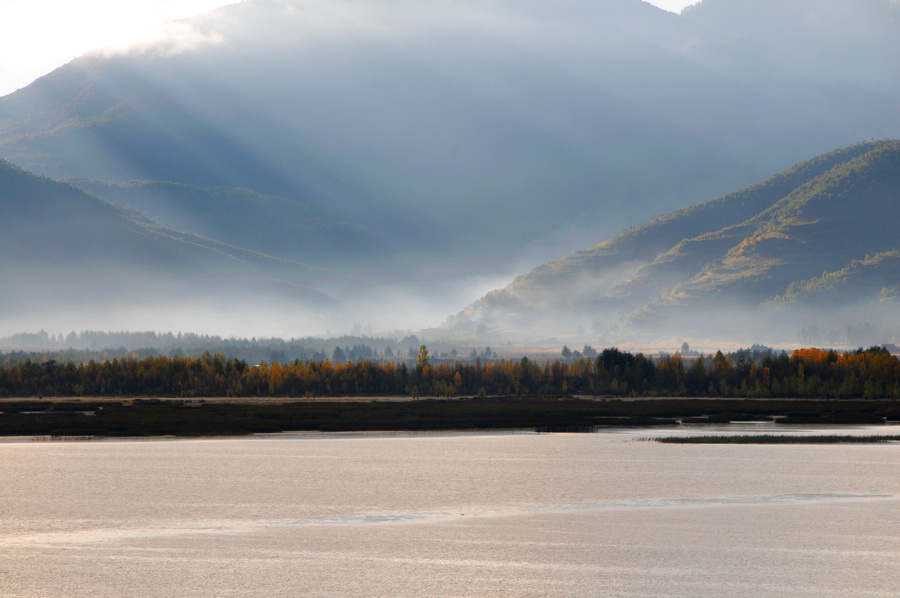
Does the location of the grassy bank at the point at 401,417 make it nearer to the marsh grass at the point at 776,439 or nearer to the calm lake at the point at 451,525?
the marsh grass at the point at 776,439

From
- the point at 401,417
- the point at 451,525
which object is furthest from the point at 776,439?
the point at 451,525

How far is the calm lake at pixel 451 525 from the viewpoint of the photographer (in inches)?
1566

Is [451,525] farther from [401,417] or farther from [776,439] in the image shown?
[401,417]

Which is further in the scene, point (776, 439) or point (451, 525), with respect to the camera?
point (776, 439)

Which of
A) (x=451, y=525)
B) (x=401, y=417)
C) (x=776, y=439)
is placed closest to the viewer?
(x=451, y=525)

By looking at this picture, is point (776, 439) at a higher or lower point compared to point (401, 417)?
lower

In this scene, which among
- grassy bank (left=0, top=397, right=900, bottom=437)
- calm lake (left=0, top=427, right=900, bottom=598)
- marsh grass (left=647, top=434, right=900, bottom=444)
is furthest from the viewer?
grassy bank (left=0, top=397, right=900, bottom=437)

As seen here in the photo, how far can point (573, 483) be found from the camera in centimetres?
6888

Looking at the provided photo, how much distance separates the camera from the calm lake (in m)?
39.8

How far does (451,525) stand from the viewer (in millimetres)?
52156

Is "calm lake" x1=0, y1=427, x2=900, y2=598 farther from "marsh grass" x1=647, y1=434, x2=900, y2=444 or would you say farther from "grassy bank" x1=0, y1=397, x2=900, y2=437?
"grassy bank" x1=0, y1=397, x2=900, y2=437

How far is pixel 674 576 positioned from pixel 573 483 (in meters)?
28.4

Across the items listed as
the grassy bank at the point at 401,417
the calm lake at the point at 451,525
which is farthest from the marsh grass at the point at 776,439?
the grassy bank at the point at 401,417

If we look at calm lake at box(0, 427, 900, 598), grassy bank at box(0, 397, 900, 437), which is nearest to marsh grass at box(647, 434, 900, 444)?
calm lake at box(0, 427, 900, 598)
